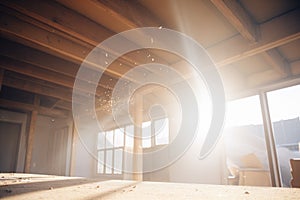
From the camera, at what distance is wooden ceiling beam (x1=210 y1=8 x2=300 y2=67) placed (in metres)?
1.97

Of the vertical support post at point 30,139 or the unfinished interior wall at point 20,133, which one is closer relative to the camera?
the vertical support post at point 30,139

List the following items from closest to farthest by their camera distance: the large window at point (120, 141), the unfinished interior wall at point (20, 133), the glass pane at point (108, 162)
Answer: the large window at point (120, 141) < the unfinished interior wall at point (20, 133) < the glass pane at point (108, 162)

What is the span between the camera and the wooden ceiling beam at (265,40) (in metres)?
1.97

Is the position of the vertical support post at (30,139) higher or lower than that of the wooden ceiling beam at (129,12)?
lower

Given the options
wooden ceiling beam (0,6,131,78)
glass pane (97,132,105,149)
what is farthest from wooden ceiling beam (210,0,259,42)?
glass pane (97,132,105,149)

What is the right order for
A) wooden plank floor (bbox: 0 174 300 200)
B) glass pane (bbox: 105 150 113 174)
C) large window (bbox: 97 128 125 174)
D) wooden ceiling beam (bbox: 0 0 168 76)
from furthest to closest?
glass pane (bbox: 105 150 113 174), large window (bbox: 97 128 125 174), wooden ceiling beam (bbox: 0 0 168 76), wooden plank floor (bbox: 0 174 300 200)

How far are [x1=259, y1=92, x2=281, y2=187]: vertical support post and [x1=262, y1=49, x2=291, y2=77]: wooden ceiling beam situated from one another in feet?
1.39

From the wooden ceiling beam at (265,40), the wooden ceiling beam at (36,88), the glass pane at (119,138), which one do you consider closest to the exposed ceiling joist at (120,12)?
the wooden ceiling beam at (265,40)

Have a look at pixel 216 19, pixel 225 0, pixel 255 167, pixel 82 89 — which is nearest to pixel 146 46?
pixel 216 19

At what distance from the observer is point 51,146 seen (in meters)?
6.44

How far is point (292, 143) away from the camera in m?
4.79

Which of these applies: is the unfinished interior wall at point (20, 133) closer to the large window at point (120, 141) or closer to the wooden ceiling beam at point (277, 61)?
the large window at point (120, 141)

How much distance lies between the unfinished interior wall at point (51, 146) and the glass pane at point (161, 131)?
102 inches

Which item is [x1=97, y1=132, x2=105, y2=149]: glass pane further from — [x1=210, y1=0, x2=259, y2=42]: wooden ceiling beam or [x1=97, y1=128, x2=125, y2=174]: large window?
[x1=210, y1=0, x2=259, y2=42]: wooden ceiling beam
